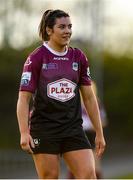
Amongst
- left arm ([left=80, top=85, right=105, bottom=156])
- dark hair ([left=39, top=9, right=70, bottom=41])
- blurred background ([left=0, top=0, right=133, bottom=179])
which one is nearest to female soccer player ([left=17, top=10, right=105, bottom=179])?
dark hair ([left=39, top=9, right=70, bottom=41])

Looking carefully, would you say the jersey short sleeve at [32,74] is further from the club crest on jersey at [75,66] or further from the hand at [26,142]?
the hand at [26,142]

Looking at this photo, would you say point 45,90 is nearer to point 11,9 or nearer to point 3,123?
point 3,123

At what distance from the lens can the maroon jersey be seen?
8.89 m

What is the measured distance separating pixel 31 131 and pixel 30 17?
2775 centimetres

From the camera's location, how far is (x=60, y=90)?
8898 millimetres

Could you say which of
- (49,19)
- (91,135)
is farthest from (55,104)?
(91,135)

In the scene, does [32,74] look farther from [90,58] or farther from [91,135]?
[90,58]

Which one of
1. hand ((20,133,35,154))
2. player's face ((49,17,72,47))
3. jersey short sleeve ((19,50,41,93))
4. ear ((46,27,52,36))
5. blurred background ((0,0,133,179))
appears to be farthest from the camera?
blurred background ((0,0,133,179))

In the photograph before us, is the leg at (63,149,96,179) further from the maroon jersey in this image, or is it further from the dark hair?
the dark hair

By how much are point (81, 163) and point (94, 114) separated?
609 millimetres

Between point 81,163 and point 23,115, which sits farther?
point 81,163

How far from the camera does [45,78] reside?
888cm

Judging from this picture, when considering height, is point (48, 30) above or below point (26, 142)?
above

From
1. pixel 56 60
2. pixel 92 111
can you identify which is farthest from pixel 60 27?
pixel 92 111
